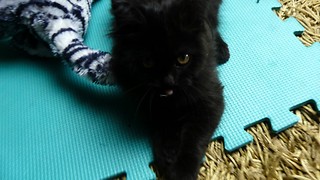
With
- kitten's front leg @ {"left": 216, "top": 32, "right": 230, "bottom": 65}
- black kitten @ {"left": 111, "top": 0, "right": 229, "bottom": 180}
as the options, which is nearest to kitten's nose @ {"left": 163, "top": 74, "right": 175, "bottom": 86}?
black kitten @ {"left": 111, "top": 0, "right": 229, "bottom": 180}

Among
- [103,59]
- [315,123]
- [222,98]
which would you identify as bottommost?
[315,123]

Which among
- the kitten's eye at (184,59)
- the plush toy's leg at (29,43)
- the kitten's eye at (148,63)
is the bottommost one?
the kitten's eye at (184,59)

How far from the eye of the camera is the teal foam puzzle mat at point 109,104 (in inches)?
45.3

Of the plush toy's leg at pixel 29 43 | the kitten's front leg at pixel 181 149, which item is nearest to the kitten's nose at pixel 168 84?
the kitten's front leg at pixel 181 149

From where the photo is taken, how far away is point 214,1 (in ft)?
4.22

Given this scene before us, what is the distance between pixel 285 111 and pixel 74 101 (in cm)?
88

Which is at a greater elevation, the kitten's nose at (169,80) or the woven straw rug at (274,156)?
the kitten's nose at (169,80)

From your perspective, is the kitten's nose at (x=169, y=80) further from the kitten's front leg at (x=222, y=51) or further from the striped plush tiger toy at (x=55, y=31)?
the kitten's front leg at (x=222, y=51)

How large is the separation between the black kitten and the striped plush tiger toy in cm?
19

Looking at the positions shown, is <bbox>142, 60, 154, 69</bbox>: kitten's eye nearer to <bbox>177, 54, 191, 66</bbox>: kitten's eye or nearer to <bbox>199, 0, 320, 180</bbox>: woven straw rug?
<bbox>177, 54, 191, 66</bbox>: kitten's eye

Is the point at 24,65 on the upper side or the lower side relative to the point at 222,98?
upper

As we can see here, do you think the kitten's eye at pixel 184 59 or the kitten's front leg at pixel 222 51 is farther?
the kitten's front leg at pixel 222 51

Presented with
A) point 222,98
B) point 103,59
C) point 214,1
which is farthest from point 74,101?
point 214,1

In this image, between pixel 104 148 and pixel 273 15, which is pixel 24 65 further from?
pixel 273 15
